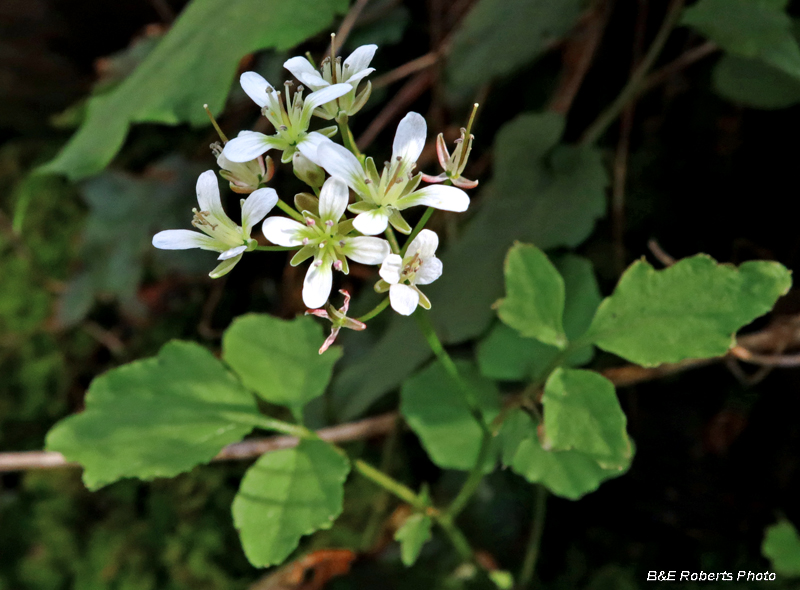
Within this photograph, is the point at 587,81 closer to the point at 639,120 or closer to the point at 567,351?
the point at 639,120

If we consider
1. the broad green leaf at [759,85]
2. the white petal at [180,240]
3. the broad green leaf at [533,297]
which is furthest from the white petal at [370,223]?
the broad green leaf at [759,85]

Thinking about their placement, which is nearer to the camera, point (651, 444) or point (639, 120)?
point (651, 444)

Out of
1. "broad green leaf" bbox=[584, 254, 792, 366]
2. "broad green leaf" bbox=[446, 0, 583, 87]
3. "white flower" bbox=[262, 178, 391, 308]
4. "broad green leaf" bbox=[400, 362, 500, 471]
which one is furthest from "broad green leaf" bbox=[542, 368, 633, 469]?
"broad green leaf" bbox=[446, 0, 583, 87]

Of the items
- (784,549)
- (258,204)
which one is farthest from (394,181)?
(784,549)

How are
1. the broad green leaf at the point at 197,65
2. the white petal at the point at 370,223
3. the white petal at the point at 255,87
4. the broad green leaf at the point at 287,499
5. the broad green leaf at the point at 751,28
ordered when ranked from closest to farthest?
the white petal at the point at 370,223
the white petal at the point at 255,87
the broad green leaf at the point at 287,499
the broad green leaf at the point at 751,28
the broad green leaf at the point at 197,65

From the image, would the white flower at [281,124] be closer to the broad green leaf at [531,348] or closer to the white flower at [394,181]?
the white flower at [394,181]

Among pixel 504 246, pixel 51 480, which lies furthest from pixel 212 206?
pixel 51 480
